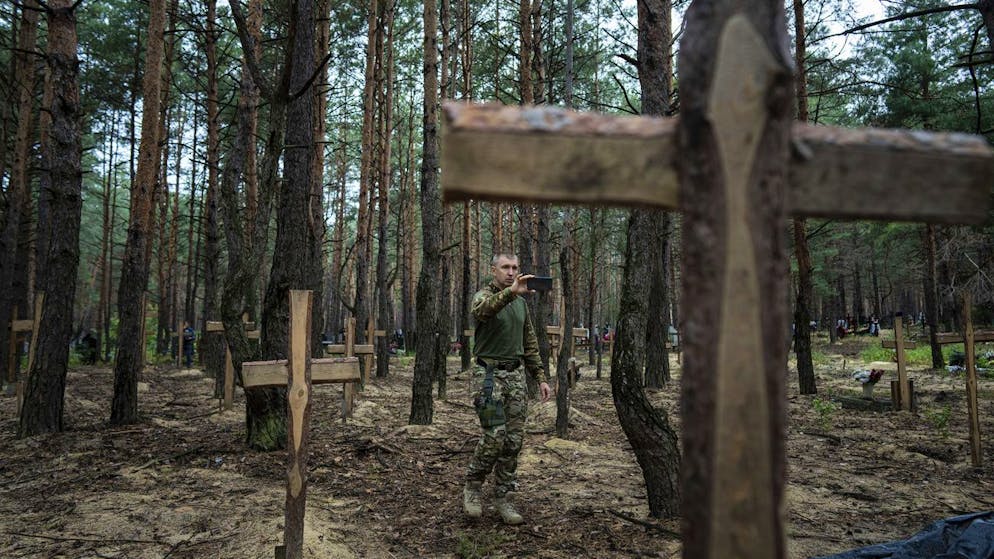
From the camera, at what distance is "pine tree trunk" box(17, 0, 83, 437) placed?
250 inches

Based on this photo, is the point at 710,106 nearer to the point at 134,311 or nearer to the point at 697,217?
the point at 697,217

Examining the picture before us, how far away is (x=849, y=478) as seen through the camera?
5359 millimetres

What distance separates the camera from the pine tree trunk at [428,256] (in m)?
7.72

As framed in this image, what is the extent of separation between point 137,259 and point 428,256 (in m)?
4.16

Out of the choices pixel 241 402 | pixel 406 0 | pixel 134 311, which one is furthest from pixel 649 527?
pixel 406 0

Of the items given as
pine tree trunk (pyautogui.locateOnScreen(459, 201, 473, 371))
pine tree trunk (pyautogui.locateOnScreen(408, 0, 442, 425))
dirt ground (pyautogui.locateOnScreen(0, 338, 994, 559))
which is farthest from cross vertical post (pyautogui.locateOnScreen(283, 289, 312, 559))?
pine tree trunk (pyautogui.locateOnScreen(459, 201, 473, 371))

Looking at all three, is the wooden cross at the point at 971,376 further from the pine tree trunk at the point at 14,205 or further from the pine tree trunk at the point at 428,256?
the pine tree trunk at the point at 14,205

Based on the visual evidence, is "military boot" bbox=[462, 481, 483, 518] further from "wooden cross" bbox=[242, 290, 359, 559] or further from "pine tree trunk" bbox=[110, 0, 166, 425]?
"pine tree trunk" bbox=[110, 0, 166, 425]

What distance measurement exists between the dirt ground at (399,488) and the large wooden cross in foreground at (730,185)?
286 centimetres

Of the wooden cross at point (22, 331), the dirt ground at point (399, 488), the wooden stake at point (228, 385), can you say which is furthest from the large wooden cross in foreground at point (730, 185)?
the wooden stake at point (228, 385)

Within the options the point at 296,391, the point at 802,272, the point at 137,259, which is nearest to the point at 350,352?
the point at 137,259

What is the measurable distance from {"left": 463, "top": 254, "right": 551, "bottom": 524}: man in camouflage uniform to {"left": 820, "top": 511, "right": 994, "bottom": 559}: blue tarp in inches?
83.9

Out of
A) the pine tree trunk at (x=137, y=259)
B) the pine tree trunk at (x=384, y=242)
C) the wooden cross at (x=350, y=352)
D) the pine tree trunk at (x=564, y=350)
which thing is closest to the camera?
the pine tree trunk at (x=564, y=350)

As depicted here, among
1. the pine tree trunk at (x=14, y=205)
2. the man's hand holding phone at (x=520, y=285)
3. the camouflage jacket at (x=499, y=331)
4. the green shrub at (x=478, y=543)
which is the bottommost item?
the green shrub at (x=478, y=543)
